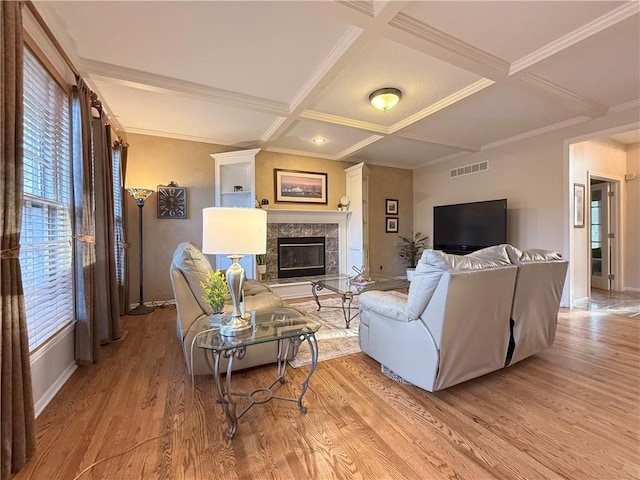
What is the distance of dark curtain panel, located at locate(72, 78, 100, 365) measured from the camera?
2.34 m

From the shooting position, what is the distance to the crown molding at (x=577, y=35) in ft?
6.64

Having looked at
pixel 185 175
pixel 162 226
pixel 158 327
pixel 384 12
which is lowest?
pixel 158 327

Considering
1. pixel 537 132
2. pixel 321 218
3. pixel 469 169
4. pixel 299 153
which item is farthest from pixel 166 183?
pixel 537 132

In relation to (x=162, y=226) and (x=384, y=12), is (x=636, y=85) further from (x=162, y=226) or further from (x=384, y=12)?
(x=162, y=226)

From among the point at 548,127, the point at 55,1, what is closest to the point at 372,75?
the point at 55,1

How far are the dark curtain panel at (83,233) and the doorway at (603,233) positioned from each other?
7377 mm

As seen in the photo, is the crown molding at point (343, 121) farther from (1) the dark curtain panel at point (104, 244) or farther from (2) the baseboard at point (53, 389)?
(2) the baseboard at point (53, 389)

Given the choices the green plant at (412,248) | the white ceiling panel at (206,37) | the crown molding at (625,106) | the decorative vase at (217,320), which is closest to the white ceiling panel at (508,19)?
the white ceiling panel at (206,37)

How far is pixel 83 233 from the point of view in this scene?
2371 mm

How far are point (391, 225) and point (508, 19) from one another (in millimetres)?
4530

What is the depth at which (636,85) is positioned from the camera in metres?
3.10

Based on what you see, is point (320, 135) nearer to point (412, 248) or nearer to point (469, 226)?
point (469, 226)

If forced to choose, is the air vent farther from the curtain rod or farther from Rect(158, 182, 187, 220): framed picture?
the curtain rod

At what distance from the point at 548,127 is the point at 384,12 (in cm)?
382
